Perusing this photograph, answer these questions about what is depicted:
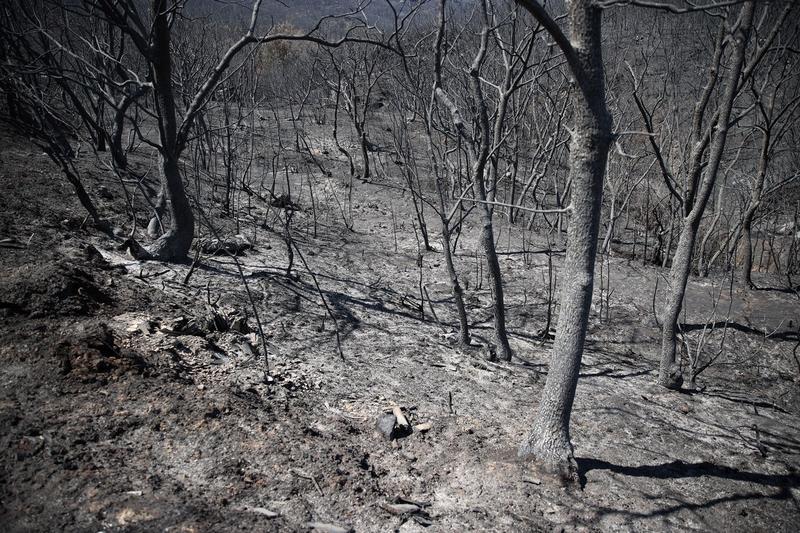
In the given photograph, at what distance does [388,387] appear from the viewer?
338 cm

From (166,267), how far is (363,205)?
17.2ft

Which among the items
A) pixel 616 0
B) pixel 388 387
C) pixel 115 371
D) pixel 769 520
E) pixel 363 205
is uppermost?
pixel 616 0

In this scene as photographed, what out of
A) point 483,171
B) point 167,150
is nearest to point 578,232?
point 483,171

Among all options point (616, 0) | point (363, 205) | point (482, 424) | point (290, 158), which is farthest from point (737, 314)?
point (290, 158)

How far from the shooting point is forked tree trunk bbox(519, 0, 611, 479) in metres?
2.11

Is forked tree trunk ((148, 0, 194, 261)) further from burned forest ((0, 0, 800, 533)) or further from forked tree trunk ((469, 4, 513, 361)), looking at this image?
forked tree trunk ((469, 4, 513, 361))

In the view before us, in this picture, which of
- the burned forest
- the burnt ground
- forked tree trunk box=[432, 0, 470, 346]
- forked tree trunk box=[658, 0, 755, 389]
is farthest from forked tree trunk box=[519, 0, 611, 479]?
forked tree trunk box=[658, 0, 755, 389]

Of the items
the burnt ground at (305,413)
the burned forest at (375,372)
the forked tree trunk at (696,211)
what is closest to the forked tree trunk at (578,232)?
the burned forest at (375,372)

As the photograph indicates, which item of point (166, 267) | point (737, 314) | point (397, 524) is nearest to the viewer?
point (397, 524)

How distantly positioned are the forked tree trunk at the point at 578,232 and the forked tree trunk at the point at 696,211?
180cm

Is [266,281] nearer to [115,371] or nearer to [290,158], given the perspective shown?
[115,371]

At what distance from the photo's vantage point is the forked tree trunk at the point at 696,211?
332 centimetres

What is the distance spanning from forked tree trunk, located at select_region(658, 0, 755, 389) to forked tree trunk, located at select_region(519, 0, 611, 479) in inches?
71.0

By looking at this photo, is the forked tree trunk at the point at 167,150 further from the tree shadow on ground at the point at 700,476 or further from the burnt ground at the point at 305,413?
the tree shadow on ground at the point at 700,476
